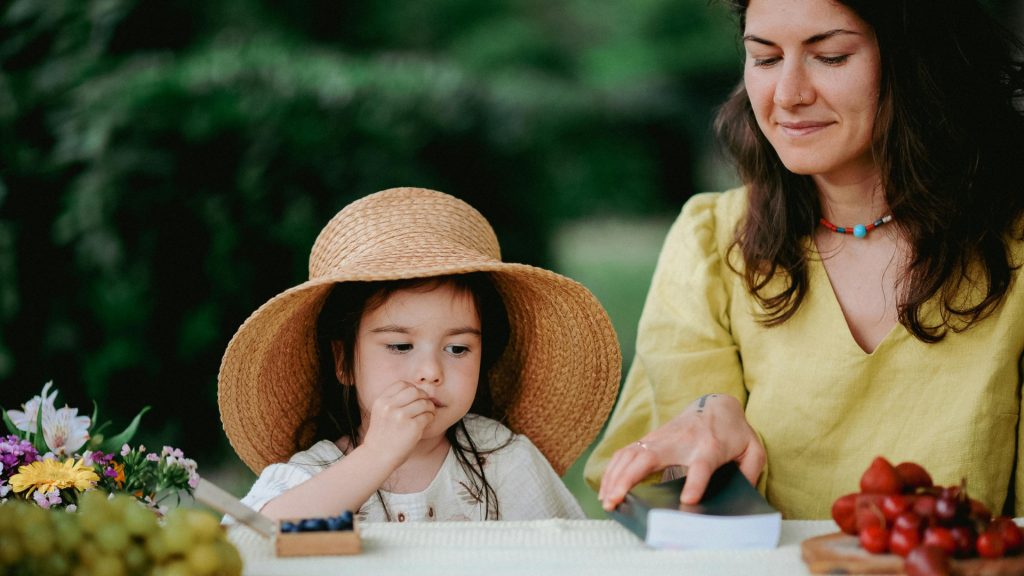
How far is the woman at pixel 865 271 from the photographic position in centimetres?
227

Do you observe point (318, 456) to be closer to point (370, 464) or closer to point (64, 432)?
point (370, 464)

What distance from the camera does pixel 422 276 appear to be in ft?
7.25

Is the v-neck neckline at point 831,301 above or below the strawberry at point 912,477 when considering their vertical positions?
above

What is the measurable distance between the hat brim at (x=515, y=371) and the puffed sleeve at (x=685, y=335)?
0.11m

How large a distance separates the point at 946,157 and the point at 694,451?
870mm

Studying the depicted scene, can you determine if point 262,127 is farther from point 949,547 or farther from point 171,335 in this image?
point 949,547

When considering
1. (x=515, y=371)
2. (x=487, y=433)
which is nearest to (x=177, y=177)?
(x=515, y=371)

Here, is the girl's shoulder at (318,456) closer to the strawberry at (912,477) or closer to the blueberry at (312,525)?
the blueberry at (312,525)

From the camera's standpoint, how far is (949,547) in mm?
1493

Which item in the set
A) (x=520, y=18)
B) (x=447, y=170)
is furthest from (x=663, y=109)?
(x=447, y=170)

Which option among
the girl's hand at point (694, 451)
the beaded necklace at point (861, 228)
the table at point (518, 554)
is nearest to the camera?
the table at point (518, 554)

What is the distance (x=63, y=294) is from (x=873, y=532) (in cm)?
310

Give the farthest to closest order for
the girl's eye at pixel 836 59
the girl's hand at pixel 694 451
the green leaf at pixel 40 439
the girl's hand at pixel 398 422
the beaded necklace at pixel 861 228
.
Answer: the beaded necklace at pixel 861 228, the girl's eye at pixel 836 59, the girl's hand at pixel 398 422, the green leaf at pixel 40 439, the girl's hand at pixel 694 451

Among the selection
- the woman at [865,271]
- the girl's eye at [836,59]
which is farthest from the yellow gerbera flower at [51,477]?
the girl's eye at [836,59]
